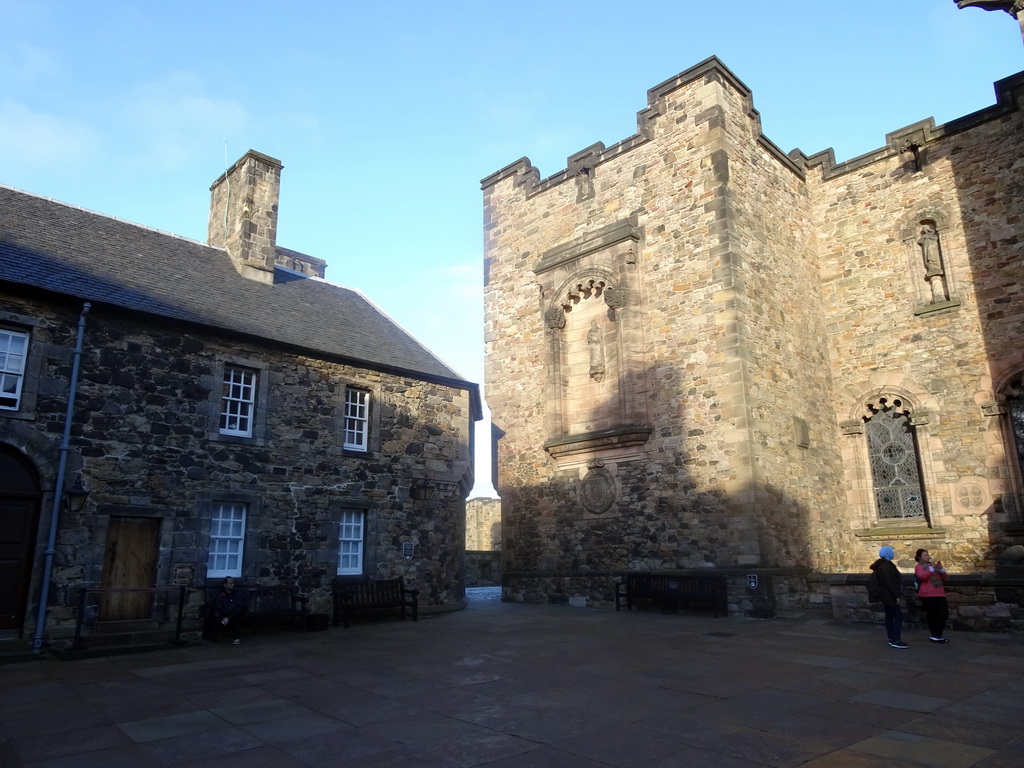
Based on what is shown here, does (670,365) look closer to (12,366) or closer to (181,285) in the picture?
(181,285)

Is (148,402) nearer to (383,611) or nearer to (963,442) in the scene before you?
(383,611)

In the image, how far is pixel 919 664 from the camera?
25.9 feet

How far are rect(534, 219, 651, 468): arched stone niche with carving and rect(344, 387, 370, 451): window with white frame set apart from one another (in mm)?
4148

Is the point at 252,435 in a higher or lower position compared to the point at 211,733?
higher

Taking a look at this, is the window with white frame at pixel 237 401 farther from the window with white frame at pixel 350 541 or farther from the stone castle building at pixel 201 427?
the window with white frame at pixel 350 541

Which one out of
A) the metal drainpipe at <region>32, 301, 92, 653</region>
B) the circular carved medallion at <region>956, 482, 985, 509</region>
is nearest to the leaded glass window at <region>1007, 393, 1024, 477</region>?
the circular carved medallion at <region>956, 482, 985, 509</region>

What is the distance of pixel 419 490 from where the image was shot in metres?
15.3

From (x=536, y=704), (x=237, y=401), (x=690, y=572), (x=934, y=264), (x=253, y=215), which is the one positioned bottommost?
(x=536, y=704)

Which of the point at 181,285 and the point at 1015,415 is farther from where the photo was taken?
the point at 1015,415

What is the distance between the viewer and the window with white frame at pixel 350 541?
46.5ft

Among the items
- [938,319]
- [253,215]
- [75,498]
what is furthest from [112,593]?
[938,319]

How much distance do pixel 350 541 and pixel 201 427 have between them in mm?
3677

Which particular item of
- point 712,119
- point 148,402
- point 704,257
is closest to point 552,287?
point 704,257

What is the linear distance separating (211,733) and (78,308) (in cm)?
830
